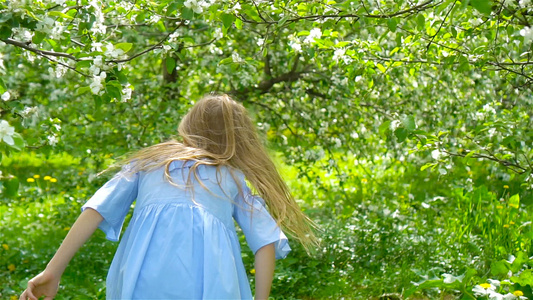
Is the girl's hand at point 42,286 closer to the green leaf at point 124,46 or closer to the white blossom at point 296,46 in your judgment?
the green leaf at point 124,46

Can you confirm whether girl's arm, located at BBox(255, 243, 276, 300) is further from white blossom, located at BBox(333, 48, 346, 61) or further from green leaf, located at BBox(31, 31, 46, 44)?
white blossom, located at BBox(333, 48, 346, 61)

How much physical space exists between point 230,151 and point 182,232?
1.11 feet

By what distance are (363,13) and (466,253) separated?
167 cm

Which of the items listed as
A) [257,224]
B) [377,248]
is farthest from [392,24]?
[377,248]

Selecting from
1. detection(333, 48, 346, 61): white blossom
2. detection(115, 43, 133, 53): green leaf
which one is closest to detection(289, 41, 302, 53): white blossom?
detection(333, 48, 346, 61): white blossom

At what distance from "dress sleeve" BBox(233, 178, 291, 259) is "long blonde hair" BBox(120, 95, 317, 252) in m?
0.05

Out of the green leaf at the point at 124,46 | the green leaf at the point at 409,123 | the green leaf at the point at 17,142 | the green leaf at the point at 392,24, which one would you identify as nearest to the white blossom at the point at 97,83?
the green leaf at the point at 124,46

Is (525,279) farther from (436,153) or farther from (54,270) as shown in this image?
(54,270)

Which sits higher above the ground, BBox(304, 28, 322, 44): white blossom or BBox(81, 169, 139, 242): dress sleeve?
BBox(304, 28, 322, 44): white blossom

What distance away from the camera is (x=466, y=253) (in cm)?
398

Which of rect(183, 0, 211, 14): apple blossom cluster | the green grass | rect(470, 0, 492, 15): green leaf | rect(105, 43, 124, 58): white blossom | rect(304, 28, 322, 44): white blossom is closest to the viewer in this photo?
rect(470, 0, 492, 15): green leaf

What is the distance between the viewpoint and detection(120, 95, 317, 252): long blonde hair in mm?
2387

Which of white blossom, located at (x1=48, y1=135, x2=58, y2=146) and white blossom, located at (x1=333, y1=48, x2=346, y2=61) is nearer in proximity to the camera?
white blossom, located at (x1=48, y1=135, x2=58, y2=146)

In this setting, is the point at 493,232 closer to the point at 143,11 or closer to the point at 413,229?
the point at 413,229
